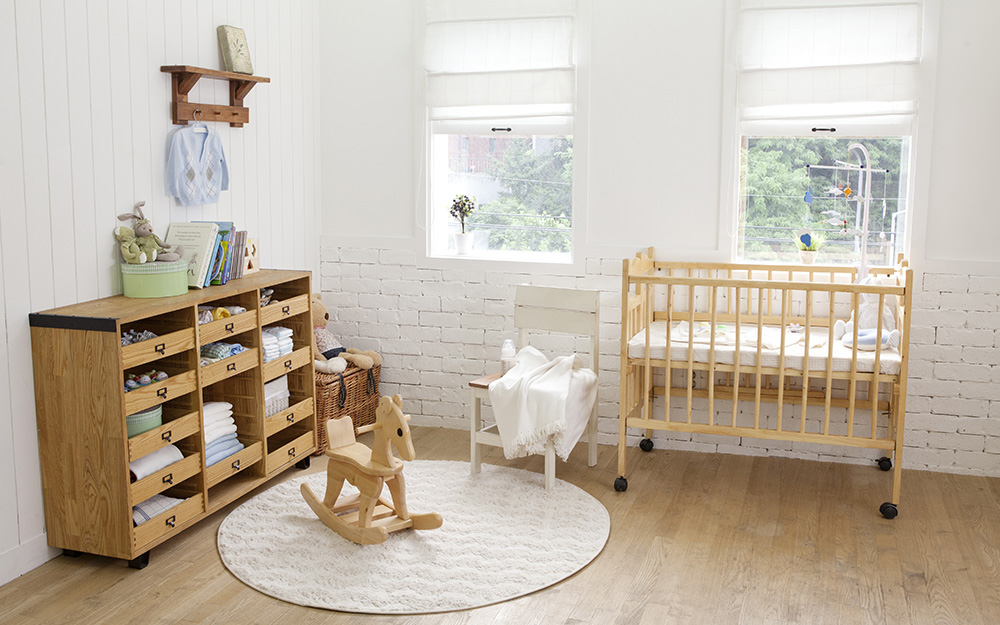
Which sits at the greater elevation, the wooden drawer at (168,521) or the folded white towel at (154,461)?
the folded white towel at (154,461)

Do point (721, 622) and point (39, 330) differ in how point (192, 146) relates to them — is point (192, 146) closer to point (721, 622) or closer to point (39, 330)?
point (39, 330)

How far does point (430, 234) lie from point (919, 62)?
7.75ft

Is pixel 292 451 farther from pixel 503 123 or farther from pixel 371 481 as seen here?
pixel 503 123

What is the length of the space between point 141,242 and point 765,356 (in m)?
2.42

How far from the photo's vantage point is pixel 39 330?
2818 millimetres

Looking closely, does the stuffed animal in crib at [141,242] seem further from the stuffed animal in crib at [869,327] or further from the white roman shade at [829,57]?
the stuffed animal in crib at [869,327]

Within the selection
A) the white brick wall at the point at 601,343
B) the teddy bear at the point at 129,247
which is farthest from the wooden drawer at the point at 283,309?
the white brick wall at the point at 601,343

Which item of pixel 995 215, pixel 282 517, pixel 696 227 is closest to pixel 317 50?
pixel 696 227

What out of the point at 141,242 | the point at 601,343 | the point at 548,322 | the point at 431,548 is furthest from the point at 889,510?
the point at 141,242

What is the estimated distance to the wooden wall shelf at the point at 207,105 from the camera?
344 cm

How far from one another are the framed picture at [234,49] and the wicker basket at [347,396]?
1.40 meters

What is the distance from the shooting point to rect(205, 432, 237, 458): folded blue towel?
10.6 feet

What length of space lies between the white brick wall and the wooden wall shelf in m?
1.04

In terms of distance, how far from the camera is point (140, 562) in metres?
2.90
